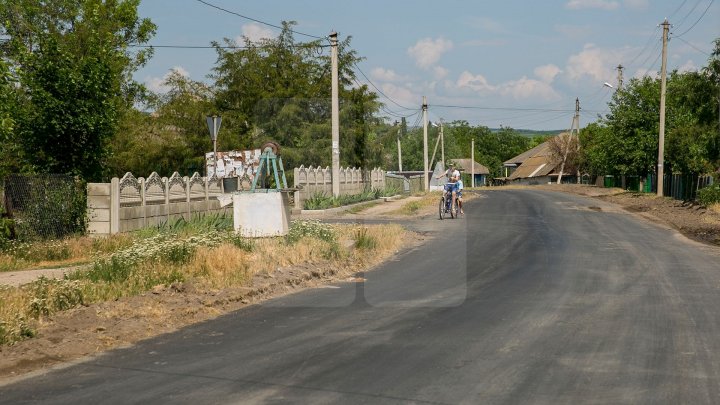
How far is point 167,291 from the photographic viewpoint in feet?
34.3

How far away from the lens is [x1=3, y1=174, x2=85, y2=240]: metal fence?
54.2 feet

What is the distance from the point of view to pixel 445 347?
7844 mm

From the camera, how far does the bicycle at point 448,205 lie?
90.8ft

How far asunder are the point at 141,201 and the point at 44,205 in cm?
319

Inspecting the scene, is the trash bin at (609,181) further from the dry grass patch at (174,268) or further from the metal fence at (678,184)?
the dry grass patch at (174,268)

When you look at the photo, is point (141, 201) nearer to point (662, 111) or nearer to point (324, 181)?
point (324, 181)

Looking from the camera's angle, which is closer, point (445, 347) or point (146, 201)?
point (445, 347)

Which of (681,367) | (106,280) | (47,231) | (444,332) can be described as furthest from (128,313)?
(47,231)

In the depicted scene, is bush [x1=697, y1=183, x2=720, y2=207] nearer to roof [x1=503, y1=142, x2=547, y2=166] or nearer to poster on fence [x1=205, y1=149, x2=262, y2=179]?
poster on fence [x1=205, y1=149, x2=262, y2=179]

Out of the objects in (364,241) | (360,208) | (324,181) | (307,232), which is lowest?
(360,208)

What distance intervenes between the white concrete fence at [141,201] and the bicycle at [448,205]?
840 cm

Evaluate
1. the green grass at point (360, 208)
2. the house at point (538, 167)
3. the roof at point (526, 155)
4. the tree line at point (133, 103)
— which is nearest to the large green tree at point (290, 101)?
the tree line at point (133, 103)

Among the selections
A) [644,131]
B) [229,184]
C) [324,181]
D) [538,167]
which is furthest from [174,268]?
[538,167]

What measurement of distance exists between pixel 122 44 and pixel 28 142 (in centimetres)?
1831
